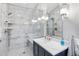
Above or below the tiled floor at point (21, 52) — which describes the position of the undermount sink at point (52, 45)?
above

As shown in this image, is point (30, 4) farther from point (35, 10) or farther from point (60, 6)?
point (60, 6)

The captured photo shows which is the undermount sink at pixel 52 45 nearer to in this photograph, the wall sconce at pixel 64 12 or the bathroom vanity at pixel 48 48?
the bathroom vanity at pixel 48 48

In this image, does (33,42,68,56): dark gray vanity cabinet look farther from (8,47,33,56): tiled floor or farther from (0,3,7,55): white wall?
(0,3,7,55): white wall

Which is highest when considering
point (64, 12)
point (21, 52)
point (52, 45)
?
point (64, 12)

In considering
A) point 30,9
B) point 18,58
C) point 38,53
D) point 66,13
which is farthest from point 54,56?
point 30,9

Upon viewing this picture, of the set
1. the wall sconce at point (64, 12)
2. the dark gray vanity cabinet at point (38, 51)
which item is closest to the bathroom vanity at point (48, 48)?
the dark gray vanity cabinet at point (38, 51)

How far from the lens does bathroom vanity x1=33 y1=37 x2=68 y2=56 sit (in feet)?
4.10

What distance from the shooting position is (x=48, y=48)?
50.4 inches

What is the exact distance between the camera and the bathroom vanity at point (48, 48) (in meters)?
1.25

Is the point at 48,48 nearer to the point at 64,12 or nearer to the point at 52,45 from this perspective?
the point at 52,45

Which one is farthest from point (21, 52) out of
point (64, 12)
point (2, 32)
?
point (64, 12)

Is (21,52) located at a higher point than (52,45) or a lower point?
lower

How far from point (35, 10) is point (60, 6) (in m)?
0.40

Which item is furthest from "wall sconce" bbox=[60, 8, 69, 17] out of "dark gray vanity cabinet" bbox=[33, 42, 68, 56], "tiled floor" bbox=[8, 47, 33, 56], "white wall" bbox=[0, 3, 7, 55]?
"white wall" bbox=[0, 3, 7, 55]
